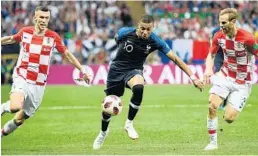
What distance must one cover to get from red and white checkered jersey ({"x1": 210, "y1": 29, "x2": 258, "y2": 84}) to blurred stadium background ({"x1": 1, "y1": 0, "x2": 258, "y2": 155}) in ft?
4.12

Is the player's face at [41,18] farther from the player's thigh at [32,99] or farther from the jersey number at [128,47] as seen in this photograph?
the jersey number at [128,47]

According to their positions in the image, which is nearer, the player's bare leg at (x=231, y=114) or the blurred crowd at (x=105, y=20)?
the player's bare leg at (x=231, y=114)

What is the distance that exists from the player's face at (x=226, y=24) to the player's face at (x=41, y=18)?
2.89 meters

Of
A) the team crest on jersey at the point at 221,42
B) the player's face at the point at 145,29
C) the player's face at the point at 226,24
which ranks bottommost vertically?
the team crest on jersey at the point at 221,42

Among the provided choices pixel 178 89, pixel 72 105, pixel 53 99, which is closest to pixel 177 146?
pixel 72 105

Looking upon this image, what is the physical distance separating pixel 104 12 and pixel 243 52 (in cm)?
2202

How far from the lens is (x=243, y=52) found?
13.1 metres

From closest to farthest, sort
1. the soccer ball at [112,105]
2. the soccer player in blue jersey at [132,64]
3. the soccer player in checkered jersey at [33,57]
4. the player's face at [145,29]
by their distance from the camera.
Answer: the player's face at [145,29], the soccer player in checkered jersey at [33,57], the soccer player in blue jersey at [132,64], the soccer ball at [112,105]

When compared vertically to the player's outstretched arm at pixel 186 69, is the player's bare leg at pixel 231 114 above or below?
below

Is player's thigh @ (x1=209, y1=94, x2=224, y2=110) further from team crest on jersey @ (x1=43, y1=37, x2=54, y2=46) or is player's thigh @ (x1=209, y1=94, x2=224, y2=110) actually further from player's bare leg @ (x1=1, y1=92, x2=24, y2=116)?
player's bare leg @ (x1=1, y1=92, x2=24, y2=116)

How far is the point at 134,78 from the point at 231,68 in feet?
5.50

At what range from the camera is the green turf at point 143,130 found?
43.7 feet

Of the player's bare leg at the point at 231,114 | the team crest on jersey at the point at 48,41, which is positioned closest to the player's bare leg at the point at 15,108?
the team crest on jersey at the point at 48,41

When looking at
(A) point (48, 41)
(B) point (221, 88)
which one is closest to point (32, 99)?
(A) point (48, 41)
